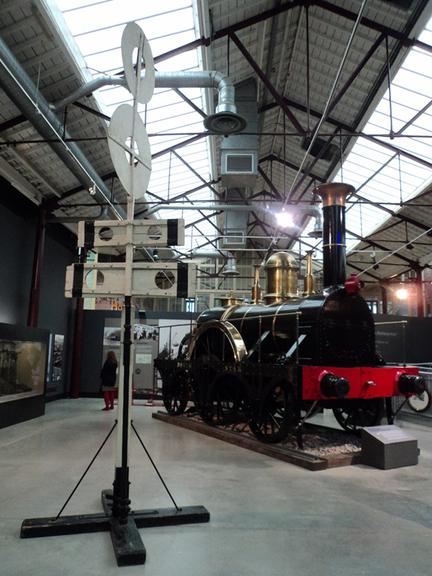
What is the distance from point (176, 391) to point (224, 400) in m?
1.67

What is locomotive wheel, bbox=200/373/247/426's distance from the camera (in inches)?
315

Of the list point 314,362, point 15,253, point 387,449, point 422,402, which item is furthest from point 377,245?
A: point 387,449

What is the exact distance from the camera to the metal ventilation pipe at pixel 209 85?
290 inches

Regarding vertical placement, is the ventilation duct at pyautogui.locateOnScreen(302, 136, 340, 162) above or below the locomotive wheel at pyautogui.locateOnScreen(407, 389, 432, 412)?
above

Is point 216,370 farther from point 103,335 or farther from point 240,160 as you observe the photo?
point 103,335

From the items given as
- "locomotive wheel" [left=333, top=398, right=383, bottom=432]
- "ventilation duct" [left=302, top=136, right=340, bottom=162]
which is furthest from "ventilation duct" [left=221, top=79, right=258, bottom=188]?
"locomotive wheel" [left=333, top=398, right=383, bottom=432]

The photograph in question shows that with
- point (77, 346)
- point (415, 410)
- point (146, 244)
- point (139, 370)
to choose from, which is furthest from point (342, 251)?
point (77, 346)

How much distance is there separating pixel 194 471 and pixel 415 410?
6.20 meters

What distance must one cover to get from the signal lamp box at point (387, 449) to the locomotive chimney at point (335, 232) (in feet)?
6.89

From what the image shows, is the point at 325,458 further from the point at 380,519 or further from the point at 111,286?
the point at 111,286

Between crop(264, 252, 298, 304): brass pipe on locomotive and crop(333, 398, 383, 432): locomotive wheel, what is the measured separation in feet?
7.33

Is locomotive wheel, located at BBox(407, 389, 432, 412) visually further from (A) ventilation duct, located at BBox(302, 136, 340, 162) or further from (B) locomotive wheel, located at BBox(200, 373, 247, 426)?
(A) ventilation duct, located at BBox(302, 136, 340, 162)

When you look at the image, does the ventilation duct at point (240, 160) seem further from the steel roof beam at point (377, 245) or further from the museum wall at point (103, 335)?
the steel roof beam at point (377, 245)

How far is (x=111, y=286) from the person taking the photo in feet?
12.0
